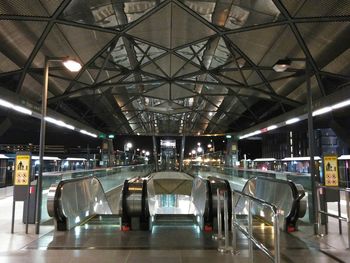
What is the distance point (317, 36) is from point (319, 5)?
218cm

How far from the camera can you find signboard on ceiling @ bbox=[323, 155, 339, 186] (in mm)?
9922

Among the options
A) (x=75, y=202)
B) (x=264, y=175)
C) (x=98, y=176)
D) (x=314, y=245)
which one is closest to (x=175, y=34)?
(x=98, y=176)

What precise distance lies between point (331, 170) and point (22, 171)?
8471mm

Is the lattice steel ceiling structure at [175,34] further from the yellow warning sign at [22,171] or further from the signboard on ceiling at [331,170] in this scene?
the yellow warning sign at [22,171]

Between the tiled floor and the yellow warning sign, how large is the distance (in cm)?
125

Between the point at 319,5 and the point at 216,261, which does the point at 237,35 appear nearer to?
the point at 319,5

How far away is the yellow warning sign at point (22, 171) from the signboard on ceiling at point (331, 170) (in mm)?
8170

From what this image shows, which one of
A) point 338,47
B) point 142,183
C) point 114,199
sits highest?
point 338,47

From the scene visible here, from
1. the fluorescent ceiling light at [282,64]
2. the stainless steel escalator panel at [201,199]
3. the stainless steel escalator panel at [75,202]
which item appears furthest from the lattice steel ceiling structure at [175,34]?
the stainless steel escalator panel at [201,199]

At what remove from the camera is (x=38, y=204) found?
31.4ft

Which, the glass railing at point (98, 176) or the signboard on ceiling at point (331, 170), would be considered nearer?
the signboard on ceiling at point (331, 170)

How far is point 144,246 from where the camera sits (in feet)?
25.0

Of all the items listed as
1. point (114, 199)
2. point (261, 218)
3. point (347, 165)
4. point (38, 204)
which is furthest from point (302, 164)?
point (38, 204)

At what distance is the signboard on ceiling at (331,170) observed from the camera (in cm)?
992
